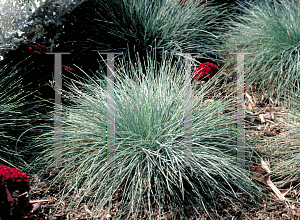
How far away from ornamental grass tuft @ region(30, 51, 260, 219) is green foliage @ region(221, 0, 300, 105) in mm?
1234

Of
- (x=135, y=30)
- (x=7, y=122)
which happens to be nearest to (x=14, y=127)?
(x=7, y=122)

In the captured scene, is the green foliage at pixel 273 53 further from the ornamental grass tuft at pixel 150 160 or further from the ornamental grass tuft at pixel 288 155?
the ornamental grass tuft at pixel 150 160

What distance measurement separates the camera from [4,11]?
10.3 ft

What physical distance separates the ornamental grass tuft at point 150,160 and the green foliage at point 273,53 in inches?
48.6

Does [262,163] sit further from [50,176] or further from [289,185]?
[50,176]

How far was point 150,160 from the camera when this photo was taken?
6.47 ft

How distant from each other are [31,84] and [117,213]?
65.4 inches

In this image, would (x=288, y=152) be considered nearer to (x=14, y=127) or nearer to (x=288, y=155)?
(x=288, y=155)

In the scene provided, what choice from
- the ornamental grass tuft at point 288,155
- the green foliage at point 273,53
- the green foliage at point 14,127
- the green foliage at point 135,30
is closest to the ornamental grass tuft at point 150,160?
the green foliage at point 14,127

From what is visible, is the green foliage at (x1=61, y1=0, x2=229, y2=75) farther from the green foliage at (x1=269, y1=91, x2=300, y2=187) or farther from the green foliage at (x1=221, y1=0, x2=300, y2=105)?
the green foliage at (x1=269, y1=91, x2=300, y2=187)

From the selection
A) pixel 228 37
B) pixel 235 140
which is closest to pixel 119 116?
pixel 235 140

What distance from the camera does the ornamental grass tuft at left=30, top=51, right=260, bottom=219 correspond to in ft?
6.26

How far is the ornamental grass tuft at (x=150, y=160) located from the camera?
6.26 ft

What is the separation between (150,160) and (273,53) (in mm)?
2205
